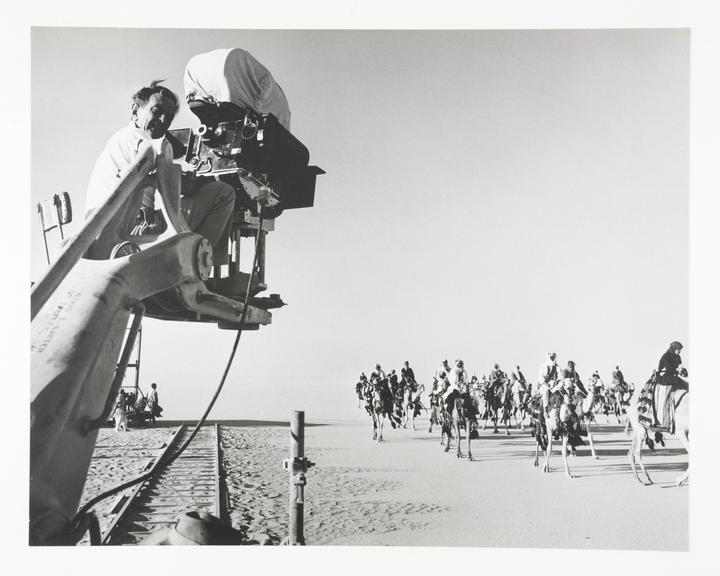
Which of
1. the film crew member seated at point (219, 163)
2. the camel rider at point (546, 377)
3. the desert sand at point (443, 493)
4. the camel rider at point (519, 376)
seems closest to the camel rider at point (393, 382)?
the desert sand at point (443, 493)

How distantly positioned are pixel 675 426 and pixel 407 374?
126 inches

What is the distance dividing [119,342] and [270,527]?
13.7 ft

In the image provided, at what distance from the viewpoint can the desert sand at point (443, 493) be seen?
18.6 ft

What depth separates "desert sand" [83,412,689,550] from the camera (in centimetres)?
568

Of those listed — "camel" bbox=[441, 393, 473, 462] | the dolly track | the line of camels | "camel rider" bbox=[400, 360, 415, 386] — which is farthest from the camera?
"camel" bbox=[441, 393, 473, 462]

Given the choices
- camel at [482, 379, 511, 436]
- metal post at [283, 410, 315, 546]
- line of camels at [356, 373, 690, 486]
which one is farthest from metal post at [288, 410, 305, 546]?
camel at [482, 379, 511, 436]

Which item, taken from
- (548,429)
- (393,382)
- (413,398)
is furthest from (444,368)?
(413,398)

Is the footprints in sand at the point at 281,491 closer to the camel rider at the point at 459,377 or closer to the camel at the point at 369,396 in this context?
the camel at the point at 369,396

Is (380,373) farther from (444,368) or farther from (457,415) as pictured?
(457,415)

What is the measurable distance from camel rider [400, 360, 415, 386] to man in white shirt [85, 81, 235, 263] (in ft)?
13.7

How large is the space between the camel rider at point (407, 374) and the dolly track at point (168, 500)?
2.60 metres

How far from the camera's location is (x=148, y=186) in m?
3.26

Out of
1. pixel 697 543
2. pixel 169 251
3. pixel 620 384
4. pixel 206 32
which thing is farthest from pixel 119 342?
pixel 620 384

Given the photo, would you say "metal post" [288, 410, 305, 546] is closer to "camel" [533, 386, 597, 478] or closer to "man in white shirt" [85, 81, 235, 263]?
"man in white shirt" [85, 81, 235, 263]
